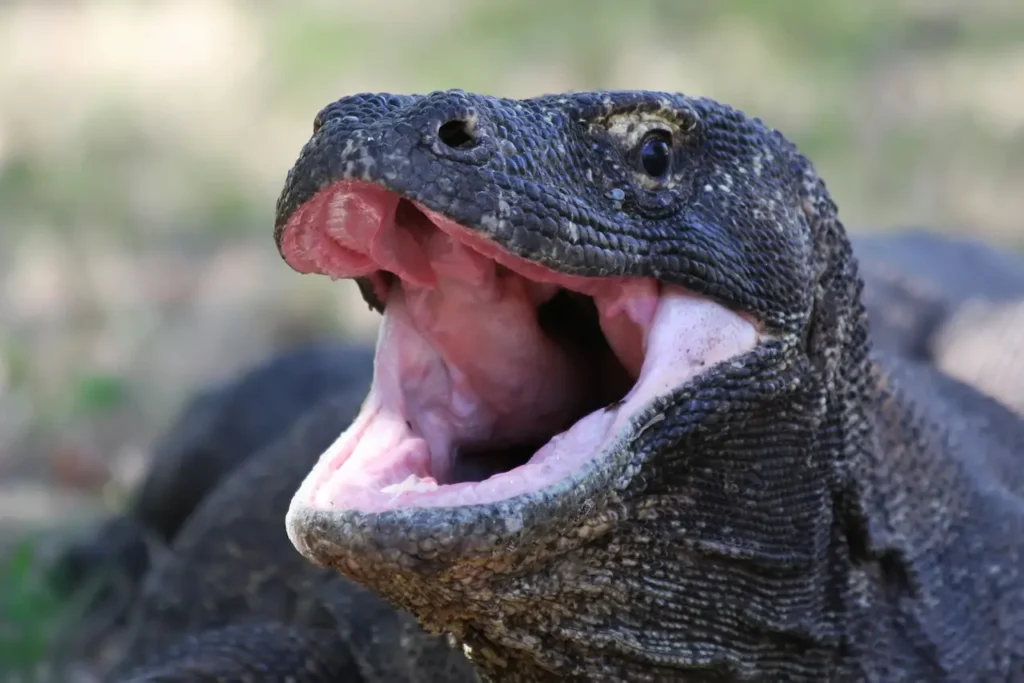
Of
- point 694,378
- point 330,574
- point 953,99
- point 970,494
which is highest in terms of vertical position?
point 953,99

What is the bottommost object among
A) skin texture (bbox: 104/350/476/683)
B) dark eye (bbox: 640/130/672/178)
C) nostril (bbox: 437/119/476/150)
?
skin texture (bbox: 104/350/476/683)

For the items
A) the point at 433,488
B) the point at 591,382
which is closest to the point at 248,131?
the point at 591,382

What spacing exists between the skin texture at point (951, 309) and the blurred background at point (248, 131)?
103 inches

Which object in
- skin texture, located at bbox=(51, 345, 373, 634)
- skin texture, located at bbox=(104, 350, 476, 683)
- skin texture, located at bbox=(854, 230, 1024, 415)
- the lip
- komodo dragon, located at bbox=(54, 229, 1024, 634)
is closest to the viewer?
the lip

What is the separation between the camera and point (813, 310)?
2.88 m

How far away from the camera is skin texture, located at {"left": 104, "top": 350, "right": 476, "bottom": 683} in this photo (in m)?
3.54

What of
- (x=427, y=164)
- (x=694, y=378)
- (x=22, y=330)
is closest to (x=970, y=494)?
(x=694, y=378)

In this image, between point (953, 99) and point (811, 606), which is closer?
point (811, 606)

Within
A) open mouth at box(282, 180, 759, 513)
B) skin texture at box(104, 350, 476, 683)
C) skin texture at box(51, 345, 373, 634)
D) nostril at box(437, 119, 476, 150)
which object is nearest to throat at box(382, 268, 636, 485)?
open mouth at box(282, 180, 759, 513)

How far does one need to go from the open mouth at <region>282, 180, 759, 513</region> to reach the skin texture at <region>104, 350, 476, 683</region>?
76 centimetres

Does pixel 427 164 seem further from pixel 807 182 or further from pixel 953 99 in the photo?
pixel 953 99

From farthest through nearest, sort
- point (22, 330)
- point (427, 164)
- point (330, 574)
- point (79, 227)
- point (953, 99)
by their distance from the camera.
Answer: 1. point (953, 99)
2. point (79, 227)
3. point (22, 330)
4. point (330, 574)
5. point (427, 164)

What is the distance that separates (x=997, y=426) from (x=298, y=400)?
2.89 metres

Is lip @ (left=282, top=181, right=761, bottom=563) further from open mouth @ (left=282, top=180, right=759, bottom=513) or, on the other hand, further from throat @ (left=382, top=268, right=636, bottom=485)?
throat @ (left=382, top=268, right=636, bottom=485)
